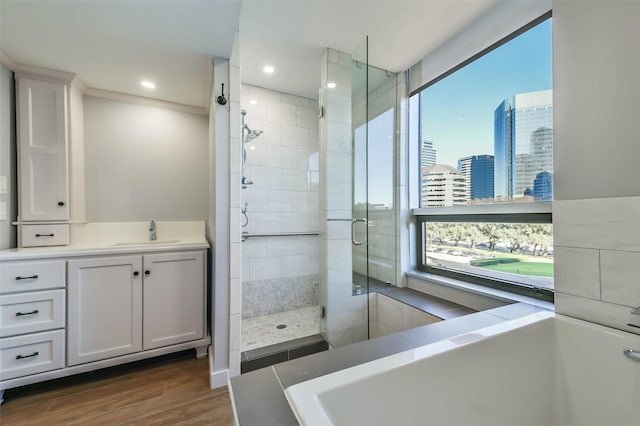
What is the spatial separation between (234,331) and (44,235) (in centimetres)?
164

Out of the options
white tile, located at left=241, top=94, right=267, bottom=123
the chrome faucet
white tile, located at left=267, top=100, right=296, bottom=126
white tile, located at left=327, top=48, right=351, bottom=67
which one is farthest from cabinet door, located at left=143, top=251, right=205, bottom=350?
white tile, located at left=327, top=48, right=351, bottom=67

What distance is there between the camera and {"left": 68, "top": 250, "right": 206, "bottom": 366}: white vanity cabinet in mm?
1641

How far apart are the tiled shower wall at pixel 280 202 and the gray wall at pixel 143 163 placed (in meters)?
0.50

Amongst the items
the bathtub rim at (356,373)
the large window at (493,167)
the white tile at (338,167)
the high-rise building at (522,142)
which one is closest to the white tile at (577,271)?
the bathtub rim at (356,373)

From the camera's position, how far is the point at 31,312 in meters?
1.53

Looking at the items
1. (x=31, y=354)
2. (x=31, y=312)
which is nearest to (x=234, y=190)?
(x=31, y=312)

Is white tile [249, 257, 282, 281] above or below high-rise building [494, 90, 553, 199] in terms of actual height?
below

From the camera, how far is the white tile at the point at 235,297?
5.44 feet

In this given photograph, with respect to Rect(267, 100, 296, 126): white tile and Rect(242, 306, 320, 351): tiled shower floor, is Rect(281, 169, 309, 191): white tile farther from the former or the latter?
Rect(242, 306, 320, 351): tiled shower floor

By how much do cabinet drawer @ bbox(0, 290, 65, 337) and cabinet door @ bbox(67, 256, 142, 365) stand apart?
56 millimetres

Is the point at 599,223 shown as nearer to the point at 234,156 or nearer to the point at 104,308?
the point at 234,156

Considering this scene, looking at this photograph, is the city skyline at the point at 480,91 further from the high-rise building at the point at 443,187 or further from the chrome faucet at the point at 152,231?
the chrome faucet at the point at 152,231

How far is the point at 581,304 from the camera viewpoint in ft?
3.65

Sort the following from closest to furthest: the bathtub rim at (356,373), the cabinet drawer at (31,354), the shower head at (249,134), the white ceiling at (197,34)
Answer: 1. the bathtub rim at (356,373)
2. the white ceiling at (197,34)
3. the cabinet drawer at (31,354)
4. the shower head at (249,134)
